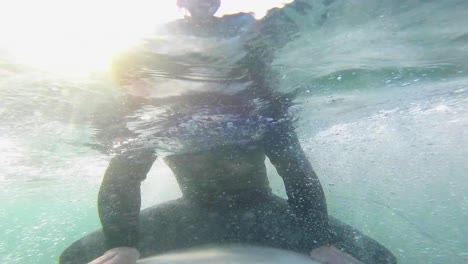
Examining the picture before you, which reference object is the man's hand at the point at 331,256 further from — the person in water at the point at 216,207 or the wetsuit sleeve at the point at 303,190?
the wetsuit sleeve at the point at 303,190

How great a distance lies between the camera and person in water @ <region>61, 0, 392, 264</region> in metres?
5.63

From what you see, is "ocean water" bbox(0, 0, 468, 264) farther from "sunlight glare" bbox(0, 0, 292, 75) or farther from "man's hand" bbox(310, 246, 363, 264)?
"man's hand" bbox(310, 246, 363, 264)

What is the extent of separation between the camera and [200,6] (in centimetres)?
485

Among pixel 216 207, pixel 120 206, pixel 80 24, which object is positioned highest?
pixel 80 24

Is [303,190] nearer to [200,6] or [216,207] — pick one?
[216,207]

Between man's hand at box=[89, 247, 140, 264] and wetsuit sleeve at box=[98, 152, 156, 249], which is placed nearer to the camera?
man's hand at box=[89, 247, 140, 264]

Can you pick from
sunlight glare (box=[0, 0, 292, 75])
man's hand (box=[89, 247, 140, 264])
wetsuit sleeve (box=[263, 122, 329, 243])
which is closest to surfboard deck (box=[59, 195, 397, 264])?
wetsuit sleeve (box=[263, 122, 329, 243])

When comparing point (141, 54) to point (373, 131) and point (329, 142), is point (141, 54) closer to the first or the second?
point (329, 142)

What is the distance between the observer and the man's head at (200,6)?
4.82 metres

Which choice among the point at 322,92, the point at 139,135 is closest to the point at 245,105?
the point at 322,92

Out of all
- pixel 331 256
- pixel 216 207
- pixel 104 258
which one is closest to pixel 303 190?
pixel 331 256

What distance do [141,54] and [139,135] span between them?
4.57m

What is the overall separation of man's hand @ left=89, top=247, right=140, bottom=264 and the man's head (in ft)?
11.9

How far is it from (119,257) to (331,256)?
294 cm
